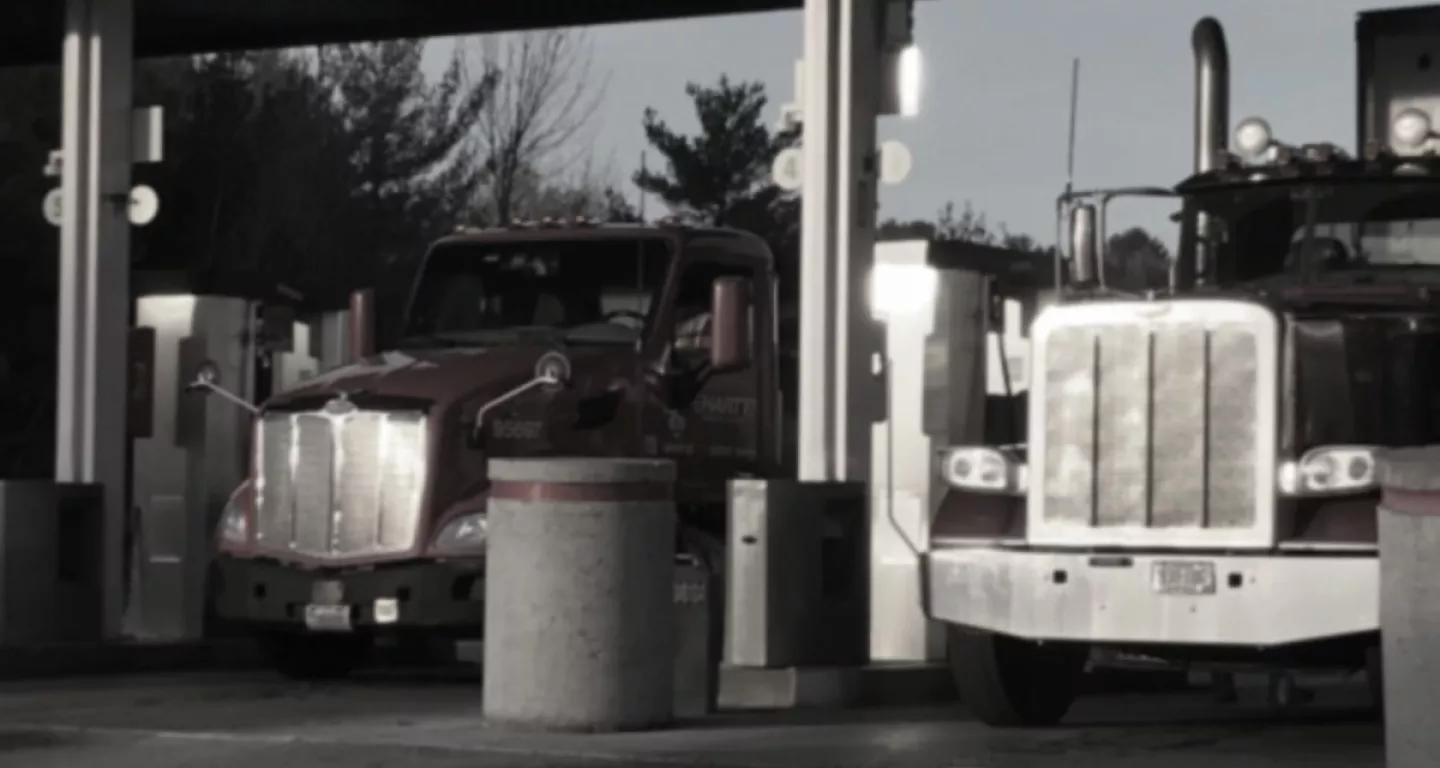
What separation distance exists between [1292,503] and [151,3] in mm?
10805

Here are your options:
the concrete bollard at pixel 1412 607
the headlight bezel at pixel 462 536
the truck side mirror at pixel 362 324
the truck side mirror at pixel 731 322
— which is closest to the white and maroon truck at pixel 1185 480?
the truck side mirror at pixel 731 322

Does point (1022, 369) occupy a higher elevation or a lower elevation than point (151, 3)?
lower

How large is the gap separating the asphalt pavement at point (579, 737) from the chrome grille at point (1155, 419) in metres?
1.03

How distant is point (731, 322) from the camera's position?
1548cm

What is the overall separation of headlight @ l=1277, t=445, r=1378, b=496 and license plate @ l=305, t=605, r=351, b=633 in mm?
5781

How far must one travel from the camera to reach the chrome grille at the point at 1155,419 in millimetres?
12125

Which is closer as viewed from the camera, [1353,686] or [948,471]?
[948,471]

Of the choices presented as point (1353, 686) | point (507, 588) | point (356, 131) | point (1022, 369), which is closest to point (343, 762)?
point (507, 588)

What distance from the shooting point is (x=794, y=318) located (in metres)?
18.2

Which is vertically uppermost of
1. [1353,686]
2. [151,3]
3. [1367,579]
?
[151,3]

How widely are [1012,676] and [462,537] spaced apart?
3.62 m

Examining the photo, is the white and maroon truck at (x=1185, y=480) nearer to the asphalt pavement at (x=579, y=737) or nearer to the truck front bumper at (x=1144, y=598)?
the truck front bumper at (x=1144, y=598)

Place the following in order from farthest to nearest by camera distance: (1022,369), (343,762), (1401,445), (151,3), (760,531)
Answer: (151,3)
(1022,369)
(760,531)
(1401,445)
(343,762)

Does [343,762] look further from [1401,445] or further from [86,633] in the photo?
[86,633]
